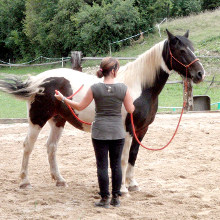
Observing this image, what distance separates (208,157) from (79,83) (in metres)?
2.67

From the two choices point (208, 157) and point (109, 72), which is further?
point (208, 157)

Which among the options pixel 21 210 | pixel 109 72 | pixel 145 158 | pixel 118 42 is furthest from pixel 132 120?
pixel 118 42

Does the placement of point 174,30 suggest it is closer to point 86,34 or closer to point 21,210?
point 86,34

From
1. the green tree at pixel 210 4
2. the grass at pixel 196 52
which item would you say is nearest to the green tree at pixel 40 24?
the grass at pixel 196 52

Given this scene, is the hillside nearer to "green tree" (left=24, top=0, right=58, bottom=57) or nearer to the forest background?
the forest background

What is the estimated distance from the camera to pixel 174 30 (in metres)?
26.9

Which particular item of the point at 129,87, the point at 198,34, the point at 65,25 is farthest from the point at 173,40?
the point at 65,25

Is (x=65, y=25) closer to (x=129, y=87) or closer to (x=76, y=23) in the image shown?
(x=76, y=23)

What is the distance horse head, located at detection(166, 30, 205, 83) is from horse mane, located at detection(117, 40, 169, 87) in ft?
0.45

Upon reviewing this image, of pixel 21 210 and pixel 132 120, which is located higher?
pixel 132 120

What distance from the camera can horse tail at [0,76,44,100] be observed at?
448 centimetres

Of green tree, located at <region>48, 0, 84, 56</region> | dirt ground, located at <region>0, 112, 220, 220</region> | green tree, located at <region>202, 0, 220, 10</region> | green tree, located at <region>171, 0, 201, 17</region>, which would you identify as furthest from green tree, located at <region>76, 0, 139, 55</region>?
dirt ground, located at <region>0, 112, 220, 220</region>

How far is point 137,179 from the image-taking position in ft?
16.0

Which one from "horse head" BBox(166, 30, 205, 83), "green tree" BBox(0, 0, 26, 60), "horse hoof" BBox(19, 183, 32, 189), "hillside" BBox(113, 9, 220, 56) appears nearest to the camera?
"horse head" BBox(166, 30, 205, 83)
